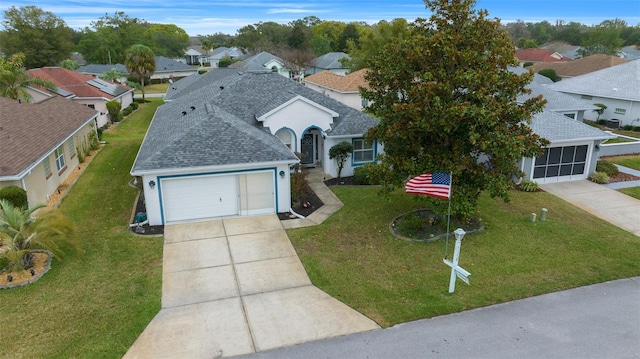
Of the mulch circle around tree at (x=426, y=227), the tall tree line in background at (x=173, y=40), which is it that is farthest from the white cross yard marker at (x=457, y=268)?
the tall tree line in background at (x=173, y=40)

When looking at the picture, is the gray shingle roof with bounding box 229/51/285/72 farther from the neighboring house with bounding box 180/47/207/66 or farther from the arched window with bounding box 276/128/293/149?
the neighboring house with bounding box 180/47/207/66

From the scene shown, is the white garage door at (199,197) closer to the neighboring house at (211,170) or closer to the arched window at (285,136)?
the neighboring house at (211,170)

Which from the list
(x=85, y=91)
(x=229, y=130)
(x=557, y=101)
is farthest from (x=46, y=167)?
(x=557, y=101)

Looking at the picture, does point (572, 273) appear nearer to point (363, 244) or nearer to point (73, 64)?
point (363, 244)

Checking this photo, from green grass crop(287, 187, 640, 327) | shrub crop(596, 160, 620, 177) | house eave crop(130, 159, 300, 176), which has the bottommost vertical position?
green grass crop(287, 187, 640, 327)

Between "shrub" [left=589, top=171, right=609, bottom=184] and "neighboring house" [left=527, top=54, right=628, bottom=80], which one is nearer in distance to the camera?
"shrub" [left=589, top=171, right=609, bottom=184]

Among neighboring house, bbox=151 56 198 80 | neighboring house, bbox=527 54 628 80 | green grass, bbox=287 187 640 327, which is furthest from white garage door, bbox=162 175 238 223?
neighboring house, bbox=151 56 198 80

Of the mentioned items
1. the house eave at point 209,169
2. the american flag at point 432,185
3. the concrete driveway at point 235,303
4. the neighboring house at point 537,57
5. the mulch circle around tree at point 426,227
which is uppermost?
the neighboring house at point 537,57
